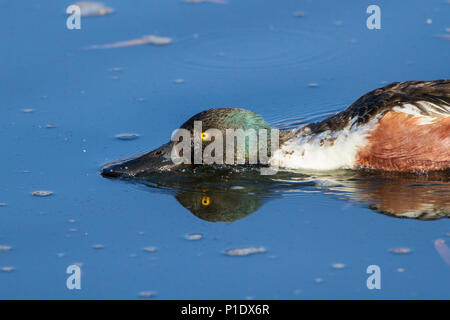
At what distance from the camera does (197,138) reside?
773 centimetres

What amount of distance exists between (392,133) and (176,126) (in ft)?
7.11

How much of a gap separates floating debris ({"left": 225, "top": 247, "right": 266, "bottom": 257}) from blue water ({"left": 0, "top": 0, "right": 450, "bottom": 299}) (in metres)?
0.06

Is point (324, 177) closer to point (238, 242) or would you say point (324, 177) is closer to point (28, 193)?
point (238, 242)

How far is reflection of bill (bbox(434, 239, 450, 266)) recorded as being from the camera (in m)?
5.79

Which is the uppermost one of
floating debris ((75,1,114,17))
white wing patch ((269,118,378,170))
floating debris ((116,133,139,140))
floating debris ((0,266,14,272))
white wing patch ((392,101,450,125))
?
floating debris ((75,1,114,17))

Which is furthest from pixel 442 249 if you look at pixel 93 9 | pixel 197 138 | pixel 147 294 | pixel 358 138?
pixel 93 9

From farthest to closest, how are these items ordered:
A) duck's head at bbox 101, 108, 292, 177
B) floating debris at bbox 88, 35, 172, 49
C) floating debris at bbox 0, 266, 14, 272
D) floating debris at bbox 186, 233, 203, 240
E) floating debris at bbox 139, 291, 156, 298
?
floating debris at bbox 88, 35, 172, 49
duck's head at bbox 101, 108, 292, 177
floating debris at bbox 186, 233, 203, 240
floating debris at bbox 0, 266, 14, 272
floating debris at bbox 139, 291, 156, 298

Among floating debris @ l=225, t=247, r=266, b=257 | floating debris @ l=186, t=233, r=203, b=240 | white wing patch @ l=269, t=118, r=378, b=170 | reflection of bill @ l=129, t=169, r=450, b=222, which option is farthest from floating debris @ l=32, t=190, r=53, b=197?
white wing patch @ l=269, t=118, r=378, b=170

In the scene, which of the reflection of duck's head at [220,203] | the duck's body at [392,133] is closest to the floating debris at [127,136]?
the reflection of duck's head at [220,203]

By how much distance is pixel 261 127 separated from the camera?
7.83 metres

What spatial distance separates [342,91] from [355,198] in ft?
6.84

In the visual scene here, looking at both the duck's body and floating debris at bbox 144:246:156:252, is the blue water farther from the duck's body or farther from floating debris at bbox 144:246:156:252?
the duck's body

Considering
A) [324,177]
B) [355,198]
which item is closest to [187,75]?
[324,177]
